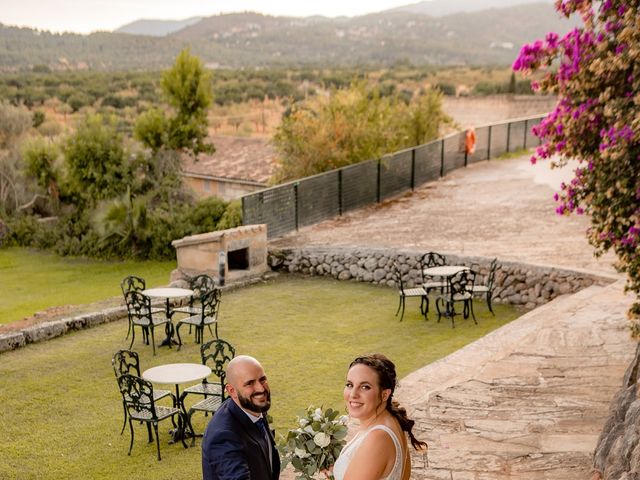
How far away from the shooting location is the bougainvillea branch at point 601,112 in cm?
811

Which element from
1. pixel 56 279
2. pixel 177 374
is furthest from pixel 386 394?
pixel 56 279

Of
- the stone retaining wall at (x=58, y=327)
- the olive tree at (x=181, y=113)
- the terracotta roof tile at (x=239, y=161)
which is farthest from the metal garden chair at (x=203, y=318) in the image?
the terracotta roof tile at (x=239, y=161)

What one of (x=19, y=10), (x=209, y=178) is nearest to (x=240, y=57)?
(x=19, y=10)

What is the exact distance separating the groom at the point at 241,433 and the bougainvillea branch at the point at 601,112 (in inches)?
190

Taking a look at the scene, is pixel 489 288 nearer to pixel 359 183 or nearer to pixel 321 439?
pixel 359 183

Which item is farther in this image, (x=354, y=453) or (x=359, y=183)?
A: (x=359, y=183)

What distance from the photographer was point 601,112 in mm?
8719

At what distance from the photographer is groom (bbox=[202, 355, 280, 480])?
4.59 m

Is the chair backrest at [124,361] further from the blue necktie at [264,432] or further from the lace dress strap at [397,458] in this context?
the lace dress strap at [397,458]

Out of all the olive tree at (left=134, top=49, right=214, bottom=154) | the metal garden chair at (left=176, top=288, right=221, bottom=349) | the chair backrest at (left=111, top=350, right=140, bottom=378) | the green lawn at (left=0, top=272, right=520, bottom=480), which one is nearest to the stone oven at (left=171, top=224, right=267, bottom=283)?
the green lawn at (left=0, top=272, right=520, bottom=480)

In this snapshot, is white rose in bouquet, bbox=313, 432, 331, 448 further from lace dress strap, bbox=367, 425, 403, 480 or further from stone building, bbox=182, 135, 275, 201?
stone building, bbox=182, 135, 275, 201

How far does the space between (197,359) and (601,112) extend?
23.7ft

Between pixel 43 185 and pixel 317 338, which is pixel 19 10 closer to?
pixel 43 185

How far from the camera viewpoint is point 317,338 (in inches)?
527
